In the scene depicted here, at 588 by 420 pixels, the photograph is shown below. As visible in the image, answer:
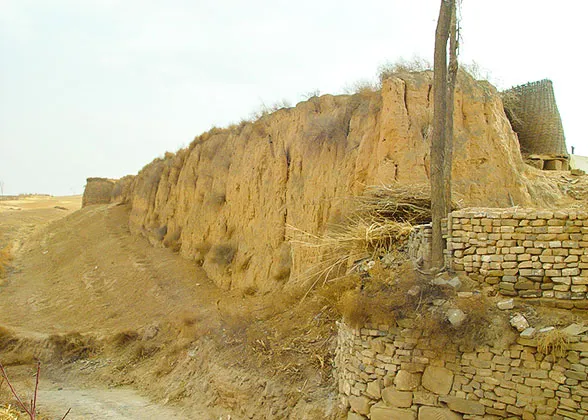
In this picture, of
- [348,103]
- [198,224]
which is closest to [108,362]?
[198,224]

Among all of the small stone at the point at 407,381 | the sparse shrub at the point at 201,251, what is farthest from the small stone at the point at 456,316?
the sparse shrub at the point at 201,251

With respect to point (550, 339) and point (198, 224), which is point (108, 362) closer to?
point (198, 224)

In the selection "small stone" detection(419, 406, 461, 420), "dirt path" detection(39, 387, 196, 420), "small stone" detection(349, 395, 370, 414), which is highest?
"small stone" detection(419, 406, 461, 420)

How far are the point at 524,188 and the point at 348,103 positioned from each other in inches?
168

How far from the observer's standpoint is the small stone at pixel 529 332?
6281mm

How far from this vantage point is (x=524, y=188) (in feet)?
33.0

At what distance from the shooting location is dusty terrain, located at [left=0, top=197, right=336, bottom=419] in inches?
→ 370

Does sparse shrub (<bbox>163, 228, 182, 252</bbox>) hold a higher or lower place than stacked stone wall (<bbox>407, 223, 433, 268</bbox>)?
lower

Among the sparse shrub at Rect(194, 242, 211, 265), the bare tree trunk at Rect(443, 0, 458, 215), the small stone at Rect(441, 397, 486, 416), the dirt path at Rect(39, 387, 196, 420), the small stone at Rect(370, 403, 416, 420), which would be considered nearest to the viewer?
the small stone at Rect(441, 397, 486, 416)

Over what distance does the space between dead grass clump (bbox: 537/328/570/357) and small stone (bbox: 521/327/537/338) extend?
0.12m

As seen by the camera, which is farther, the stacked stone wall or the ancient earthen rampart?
the ancient earthen rampart

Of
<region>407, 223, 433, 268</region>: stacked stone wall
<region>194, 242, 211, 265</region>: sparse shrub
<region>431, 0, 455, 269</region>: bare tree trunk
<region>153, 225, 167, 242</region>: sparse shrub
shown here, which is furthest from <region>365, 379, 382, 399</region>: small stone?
<region>153, 225, 167, 242</region>: sparse shrub

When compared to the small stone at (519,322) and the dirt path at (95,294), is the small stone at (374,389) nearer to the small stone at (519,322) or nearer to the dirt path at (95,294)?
the small stone at (519,322)

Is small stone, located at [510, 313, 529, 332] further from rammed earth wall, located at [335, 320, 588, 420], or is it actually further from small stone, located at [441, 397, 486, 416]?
small stone, located at [441, 397, 486, 416]
